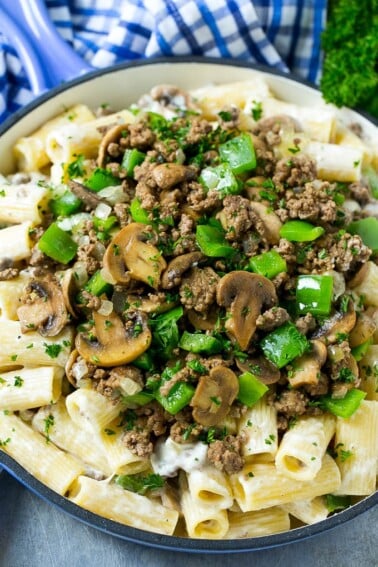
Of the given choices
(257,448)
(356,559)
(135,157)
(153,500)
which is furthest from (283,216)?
(356,559)

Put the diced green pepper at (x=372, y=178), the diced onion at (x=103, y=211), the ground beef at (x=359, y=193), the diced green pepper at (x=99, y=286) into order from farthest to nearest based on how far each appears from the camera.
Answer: the diced green pepper at (x=372, y=178)
the ground beef at (x=359, y=193)
the diced onion at (x=103, y=211)
the diced green pepper at (x=99, y=286)

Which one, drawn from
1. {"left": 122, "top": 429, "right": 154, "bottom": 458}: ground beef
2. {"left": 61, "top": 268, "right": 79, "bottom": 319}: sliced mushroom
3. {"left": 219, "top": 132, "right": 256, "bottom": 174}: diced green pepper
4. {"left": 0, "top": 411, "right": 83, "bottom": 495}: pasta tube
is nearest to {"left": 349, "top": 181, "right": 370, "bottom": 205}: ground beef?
{"left": 219, "top": 132, "right": 256, "bottom": 174}: diced green pepper

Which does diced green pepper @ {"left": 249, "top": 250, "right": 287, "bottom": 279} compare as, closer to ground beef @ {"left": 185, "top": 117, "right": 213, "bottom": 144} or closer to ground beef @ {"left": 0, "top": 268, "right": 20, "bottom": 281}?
ground beef @ {"left": 185, "top": 117, "right": 213, "bottom": 144}

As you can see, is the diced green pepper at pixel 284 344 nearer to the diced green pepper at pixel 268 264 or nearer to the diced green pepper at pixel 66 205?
the diced green pepper at pixel 268 264

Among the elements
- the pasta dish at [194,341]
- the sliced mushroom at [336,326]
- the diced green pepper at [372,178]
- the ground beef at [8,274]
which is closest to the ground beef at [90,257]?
the pasta dish at [194,341]

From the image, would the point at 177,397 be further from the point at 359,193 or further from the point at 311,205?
the point at 359,193

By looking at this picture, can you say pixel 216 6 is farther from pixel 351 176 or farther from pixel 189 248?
pixel 189 248

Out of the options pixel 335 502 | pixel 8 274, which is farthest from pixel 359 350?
pixel 8 274
